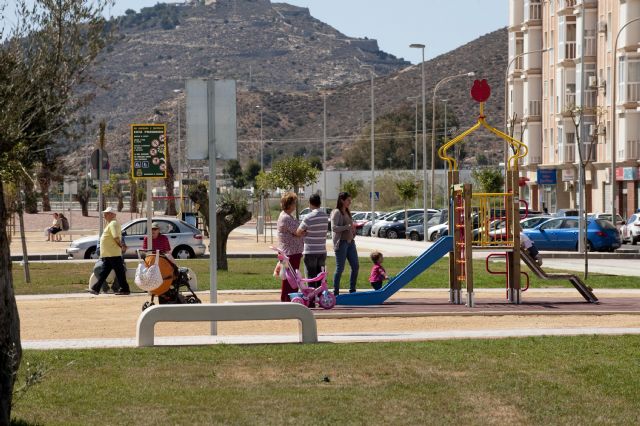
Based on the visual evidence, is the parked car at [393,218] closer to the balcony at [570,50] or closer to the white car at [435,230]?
the white car at [435,230]

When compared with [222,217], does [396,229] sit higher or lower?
lower

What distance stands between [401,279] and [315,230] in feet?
6.13

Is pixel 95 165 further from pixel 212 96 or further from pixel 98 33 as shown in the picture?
pixel 98 33

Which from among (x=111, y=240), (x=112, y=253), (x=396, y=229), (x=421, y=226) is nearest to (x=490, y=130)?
(x=111, y=240)

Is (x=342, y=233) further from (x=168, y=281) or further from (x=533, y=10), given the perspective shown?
(x=533, y=10)

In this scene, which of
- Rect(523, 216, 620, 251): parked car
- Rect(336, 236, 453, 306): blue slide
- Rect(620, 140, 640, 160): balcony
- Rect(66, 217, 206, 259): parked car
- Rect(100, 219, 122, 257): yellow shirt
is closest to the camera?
Rect(336, 236, 453, 306): blue slide

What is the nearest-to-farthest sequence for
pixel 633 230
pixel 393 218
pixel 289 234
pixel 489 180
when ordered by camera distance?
pixel 289 234 < pixel 633 230 < pixel 393 218 < pixel 489 180

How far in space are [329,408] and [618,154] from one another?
60867 millimetres

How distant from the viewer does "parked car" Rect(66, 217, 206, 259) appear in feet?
134

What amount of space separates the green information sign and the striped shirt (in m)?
6.50

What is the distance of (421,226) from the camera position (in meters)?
65.1

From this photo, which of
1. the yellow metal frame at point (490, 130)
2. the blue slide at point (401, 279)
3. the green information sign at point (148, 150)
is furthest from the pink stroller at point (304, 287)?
the green information sign at point (148, 150)

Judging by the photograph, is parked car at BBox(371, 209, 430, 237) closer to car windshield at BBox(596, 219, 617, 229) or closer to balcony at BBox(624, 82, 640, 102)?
balcony at BBox(624, 82, 640, 102)

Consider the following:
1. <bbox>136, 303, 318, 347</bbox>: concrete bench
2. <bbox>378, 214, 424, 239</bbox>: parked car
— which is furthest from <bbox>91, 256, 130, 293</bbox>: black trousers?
<bbox>378, 214, 424, 239</bbox>: parked car
